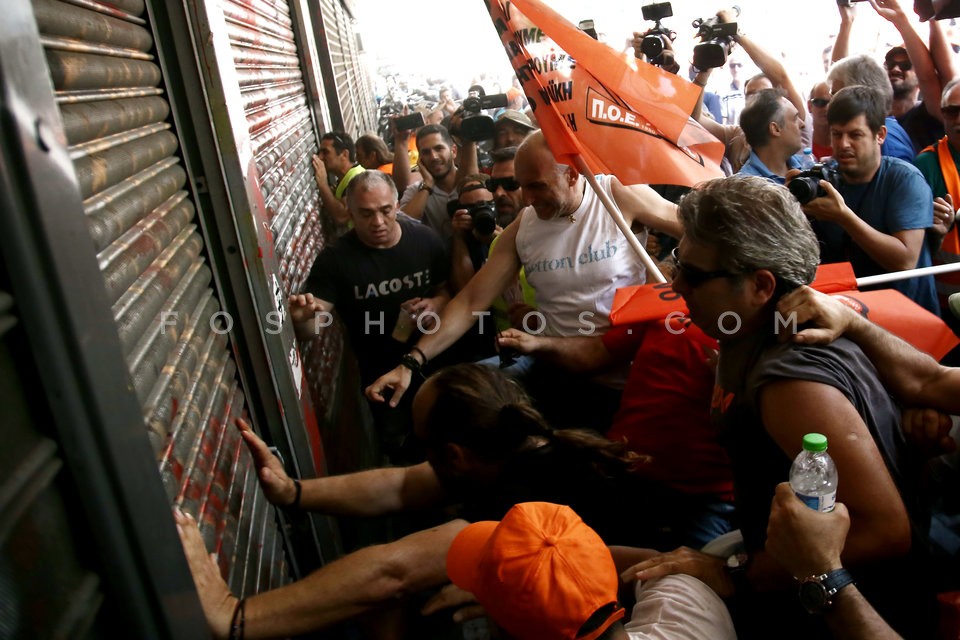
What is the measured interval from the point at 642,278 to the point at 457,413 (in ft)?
5.43

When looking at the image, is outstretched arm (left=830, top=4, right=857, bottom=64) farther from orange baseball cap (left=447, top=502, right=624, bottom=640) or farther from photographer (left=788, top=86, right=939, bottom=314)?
orange baseball cap (left=447, top=502, right=624, bottom=640)

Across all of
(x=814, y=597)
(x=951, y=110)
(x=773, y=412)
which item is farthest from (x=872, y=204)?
(x=814, y=597)

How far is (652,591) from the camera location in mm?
1921

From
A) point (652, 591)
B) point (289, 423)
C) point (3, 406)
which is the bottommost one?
point (652, 591)

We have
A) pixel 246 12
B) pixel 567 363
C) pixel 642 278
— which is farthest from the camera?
pixel 246 12

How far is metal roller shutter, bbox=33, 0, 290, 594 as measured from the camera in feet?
5.37

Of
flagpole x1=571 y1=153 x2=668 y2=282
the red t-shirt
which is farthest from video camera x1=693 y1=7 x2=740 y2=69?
the red t-shirt

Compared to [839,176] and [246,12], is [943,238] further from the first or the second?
[246,12]

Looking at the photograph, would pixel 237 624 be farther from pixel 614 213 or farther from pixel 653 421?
pixel 614 213

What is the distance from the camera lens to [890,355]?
2031 mm

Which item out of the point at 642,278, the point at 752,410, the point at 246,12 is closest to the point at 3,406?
the point at 752,410

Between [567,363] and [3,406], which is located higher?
[3,406]

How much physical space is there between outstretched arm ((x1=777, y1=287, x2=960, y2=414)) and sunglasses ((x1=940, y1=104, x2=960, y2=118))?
2405 mm

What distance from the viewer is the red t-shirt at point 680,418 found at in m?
2.58
